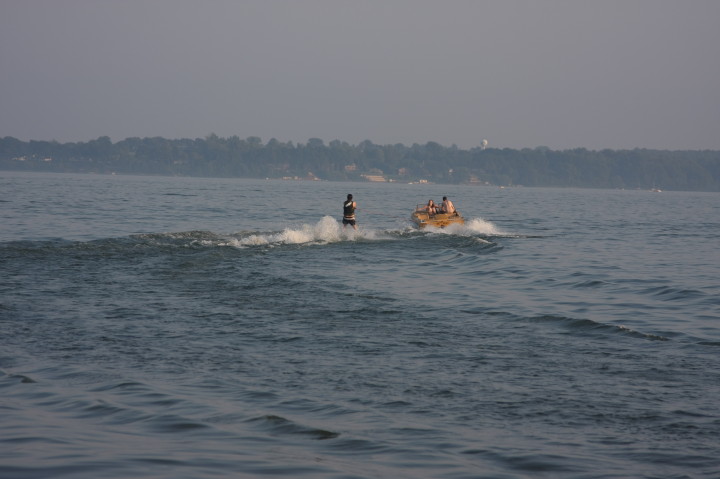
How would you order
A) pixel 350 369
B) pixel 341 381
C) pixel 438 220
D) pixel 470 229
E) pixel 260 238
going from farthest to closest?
pixel 470 229, pixel 438 220, pixel 260 238, pixel 350 369, pixel 341 381

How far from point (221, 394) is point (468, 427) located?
2.73 m

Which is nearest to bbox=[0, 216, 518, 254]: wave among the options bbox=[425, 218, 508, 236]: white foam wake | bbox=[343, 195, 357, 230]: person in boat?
bbox=[425, 218, 508, 236]: white foam wake

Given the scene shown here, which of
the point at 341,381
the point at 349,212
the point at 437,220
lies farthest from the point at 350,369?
the point at 437,220

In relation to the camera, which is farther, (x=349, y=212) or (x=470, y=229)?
(x=470, y=229)

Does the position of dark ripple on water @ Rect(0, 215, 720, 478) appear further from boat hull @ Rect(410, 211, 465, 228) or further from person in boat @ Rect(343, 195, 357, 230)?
boat hull @ Rect(410, 211, 465, 228)

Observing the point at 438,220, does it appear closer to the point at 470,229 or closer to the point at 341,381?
the point at 470,229

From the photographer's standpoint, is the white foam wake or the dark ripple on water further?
the white foam wake

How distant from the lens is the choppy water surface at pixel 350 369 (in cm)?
686

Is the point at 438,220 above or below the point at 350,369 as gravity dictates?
above

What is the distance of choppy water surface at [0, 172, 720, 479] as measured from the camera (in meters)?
6.86

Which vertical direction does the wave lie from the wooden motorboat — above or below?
below

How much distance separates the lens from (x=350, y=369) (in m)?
9.99

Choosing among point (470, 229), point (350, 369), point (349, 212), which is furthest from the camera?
point (470, 229)

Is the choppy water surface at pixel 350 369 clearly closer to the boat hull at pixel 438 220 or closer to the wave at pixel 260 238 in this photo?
the wave at pixel 260 238
